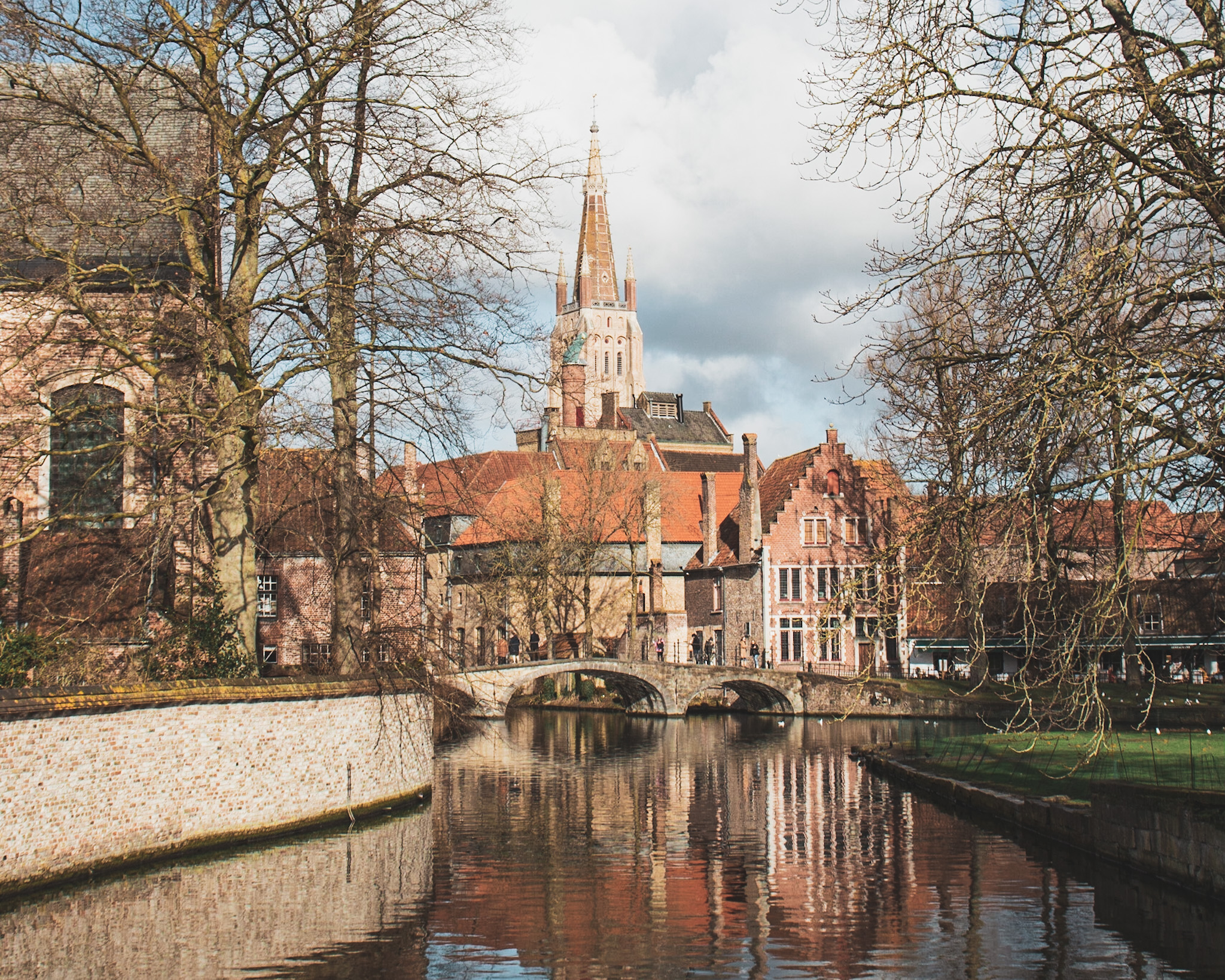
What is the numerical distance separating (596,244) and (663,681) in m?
80.0

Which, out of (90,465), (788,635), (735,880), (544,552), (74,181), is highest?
(74,181)

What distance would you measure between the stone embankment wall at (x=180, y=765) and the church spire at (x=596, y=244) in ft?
310

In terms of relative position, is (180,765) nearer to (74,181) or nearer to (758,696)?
(74,181)

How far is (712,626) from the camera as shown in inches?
1896

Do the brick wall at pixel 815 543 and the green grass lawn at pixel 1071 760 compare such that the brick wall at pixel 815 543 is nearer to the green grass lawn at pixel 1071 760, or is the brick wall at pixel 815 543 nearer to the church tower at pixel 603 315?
the green grass lawn at pixel 1071 760

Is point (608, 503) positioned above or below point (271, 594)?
above

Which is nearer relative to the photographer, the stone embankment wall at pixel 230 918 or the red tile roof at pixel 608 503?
the stone embankment wall at pixel 230 918

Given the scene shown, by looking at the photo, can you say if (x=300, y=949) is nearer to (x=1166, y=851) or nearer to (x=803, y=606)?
(x=1166, y=851)

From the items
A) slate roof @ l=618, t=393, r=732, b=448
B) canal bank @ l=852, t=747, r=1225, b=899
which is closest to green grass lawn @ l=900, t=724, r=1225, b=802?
canal bank @ l=852, t=747, r=1225, b=899

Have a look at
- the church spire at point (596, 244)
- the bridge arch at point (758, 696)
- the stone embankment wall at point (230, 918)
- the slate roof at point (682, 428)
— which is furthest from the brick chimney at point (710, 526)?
the church spire at point (596, 244)

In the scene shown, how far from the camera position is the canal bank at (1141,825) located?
11078mm

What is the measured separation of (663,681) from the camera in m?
39.8

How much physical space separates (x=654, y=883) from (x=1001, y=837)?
4.77 meters

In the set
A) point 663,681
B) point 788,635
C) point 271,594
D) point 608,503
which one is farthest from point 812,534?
point 271,594
